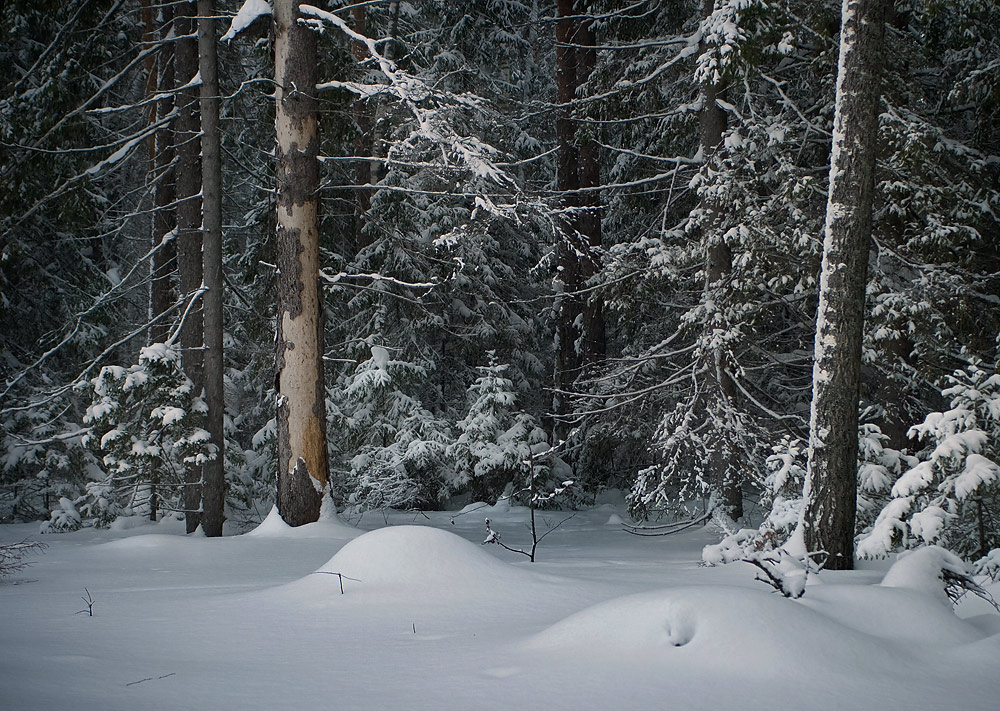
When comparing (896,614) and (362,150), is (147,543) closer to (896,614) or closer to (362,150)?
(896,614)

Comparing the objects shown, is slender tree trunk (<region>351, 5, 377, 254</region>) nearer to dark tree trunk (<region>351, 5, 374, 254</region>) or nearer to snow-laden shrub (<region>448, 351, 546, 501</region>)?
dark tree trunk (<region>351, 5, 374, 254</region>)

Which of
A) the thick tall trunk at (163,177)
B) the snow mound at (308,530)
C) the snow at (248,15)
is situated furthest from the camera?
the thick tall trunk at (163,177)

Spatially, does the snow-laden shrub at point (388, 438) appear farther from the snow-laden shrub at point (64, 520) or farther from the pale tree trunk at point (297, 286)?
the snow-laden shrub at point (64, 520)

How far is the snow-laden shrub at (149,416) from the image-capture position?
10.3 meters

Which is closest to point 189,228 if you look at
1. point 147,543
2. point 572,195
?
point 147,543

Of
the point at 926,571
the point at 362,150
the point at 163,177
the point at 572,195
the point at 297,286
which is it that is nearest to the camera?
the point at 926,571

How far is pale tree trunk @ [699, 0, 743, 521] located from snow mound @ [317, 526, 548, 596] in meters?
5.11

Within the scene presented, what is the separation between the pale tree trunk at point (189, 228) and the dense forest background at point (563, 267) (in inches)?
2.1

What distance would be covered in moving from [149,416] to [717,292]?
774 centimetres

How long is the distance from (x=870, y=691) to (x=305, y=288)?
24.0 ft

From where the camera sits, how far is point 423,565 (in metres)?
5.45

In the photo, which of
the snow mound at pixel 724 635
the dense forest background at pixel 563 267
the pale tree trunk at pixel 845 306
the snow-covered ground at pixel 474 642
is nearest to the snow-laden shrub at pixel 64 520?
the dense forest background at pixel 563 267

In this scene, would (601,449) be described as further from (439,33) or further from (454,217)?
(439,33)

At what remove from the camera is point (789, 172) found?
396 inches
